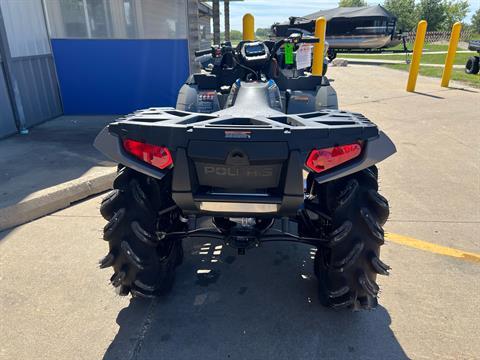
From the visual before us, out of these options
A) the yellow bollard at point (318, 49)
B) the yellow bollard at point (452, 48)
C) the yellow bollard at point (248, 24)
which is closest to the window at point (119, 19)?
the yellow bollard at point (248, 24)

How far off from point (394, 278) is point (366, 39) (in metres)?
22.2

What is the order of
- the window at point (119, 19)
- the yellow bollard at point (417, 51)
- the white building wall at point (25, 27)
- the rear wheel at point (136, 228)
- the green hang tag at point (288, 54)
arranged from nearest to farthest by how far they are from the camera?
the rear wheel at point (136, 228) < the green hang tag at point (288, 54) < the white building wall at point (25, 27) < the window at point (119, 19) < the yellow bollard at point (417, 51)

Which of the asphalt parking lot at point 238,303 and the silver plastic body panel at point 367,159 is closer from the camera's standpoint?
the silver plastic body panel at point 367,159

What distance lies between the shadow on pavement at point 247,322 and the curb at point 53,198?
1934 millimetres

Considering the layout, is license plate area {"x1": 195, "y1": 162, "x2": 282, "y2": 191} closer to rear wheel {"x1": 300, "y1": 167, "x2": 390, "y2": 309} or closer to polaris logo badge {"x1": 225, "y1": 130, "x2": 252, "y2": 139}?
polaris logo badge {"x1": 225, "y1": 130, "x2": 252, "y2": 139}

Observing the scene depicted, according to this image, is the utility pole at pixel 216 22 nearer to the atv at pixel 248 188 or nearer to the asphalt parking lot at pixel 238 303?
the asphalt parking lot at pixel 238 303

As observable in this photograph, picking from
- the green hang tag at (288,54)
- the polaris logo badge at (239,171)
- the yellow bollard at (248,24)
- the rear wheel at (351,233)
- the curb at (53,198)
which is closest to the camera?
the polaris logo badge at (239,171)

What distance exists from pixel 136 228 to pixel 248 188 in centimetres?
77

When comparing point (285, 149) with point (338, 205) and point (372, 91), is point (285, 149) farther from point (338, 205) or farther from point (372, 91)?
point (372, 91)

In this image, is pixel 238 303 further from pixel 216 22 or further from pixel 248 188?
pixel 216 22

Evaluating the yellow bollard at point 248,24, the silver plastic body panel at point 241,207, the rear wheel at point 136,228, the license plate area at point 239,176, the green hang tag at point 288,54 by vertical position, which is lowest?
the rear wheel at point 136,228

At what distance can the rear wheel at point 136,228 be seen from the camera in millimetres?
→ 2305

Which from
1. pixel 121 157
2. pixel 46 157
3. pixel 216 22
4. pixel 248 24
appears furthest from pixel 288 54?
pixel 216 22

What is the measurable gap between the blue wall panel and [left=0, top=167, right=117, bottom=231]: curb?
Result: 12.1ft
